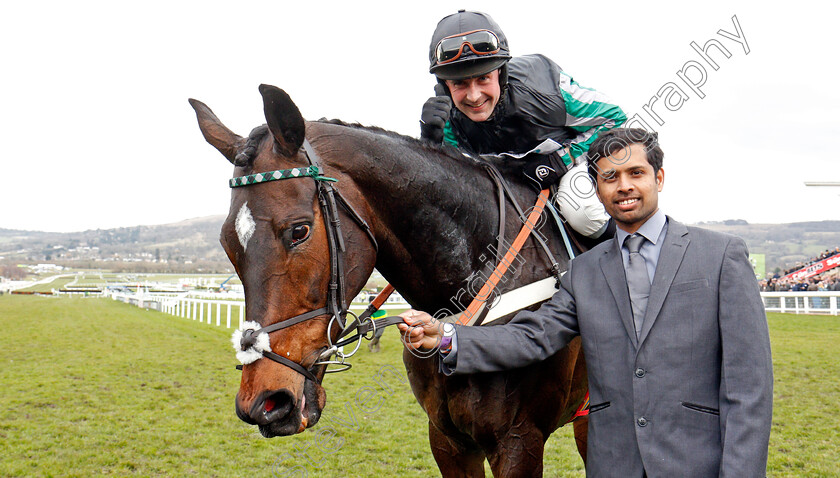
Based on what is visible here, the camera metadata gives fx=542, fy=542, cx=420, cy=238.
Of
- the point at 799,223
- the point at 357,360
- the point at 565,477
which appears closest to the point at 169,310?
the point at 357,360

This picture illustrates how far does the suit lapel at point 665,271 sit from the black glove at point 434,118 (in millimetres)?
1259

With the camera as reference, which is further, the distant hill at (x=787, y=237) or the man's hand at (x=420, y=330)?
the distant hill at (x=787, y=237)

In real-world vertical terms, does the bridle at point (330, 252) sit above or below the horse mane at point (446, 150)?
below

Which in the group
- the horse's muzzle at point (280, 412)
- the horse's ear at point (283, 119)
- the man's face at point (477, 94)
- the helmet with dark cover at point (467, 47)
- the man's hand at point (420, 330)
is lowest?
the horse's muzzle at point (280, 412)

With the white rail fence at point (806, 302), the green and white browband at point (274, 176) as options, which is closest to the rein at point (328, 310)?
the green and white browband at point (274, 176)

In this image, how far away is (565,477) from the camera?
5773 mm

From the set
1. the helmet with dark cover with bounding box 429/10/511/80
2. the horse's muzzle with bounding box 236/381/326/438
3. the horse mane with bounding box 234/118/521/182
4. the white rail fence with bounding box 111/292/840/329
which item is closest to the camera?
the horse's muzzle with bounding box 236/381/326/438

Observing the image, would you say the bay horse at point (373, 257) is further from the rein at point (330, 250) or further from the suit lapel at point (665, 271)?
the suit lapel at point (665, 271)

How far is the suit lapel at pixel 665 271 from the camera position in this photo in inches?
77.4

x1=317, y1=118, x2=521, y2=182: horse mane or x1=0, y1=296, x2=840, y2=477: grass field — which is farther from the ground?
x1=317, y1=118, x2=521, y2=182: horse mane

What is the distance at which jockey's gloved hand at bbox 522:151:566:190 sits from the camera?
2.91m

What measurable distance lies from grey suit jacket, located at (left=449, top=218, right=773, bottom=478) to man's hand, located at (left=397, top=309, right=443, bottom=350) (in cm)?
10

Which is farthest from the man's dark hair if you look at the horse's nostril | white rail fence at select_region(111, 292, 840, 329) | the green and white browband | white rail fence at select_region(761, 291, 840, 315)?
white rail fence at select_region(761, 291, 840, 315)

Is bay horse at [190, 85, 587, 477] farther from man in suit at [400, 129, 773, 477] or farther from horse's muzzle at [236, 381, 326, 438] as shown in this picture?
man in suit at [400, 129, 773, 477]
